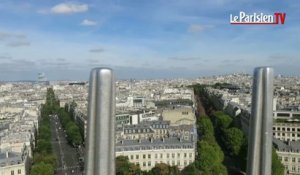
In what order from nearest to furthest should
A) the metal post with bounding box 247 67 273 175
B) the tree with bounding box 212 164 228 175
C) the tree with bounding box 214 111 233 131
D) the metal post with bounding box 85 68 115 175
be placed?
the metal post with bounding box 85 68 115 175 < the metal post with bounding box 247 67 273 175 < the tree with bounding box 212 164 228 175 < the tree with bounding box 214 111 233 131

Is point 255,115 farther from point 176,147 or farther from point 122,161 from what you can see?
point 176,147

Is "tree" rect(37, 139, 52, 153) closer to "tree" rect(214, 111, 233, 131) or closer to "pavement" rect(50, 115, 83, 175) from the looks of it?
"pavement" rect(50, 115, 83, 175)

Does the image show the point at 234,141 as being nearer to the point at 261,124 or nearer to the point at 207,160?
the point at 207,160

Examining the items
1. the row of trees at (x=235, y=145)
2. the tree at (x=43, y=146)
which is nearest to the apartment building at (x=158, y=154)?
the row of trees at (x=235, y=145)

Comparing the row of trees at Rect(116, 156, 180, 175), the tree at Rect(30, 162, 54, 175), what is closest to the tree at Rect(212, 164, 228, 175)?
the row of trees at Rect(116, 156, 180, 175)


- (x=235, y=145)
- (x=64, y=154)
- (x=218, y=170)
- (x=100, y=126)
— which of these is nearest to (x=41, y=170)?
(x=218, y=170)

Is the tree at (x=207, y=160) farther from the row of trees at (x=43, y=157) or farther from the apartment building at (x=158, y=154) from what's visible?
the row of trees at (x=43, y=157)

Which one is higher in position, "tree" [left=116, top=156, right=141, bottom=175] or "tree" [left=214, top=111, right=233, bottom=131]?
"tree" [left=214, top=111, right=233, bottom=131]
